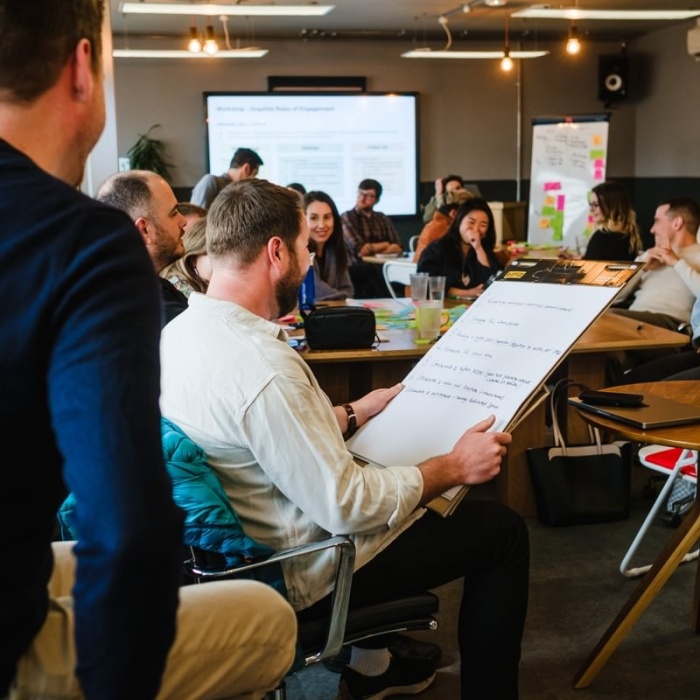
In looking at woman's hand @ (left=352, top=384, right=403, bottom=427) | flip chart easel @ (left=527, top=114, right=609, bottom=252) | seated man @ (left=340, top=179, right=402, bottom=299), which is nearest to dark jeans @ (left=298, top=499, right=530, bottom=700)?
woman's hand @ (left=352, top=384, right=403, bottom=427)

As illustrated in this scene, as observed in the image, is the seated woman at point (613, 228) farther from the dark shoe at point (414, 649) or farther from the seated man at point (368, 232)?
the dark shoe at point (414, 649)

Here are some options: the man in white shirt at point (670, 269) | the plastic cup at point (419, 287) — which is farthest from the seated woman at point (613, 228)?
the plastic cup at point (419, 287)

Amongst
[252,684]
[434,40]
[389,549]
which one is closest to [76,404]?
[252,684]

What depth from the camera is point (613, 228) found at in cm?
618

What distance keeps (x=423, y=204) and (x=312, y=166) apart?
1.47 metres

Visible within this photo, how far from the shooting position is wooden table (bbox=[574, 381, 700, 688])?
2.16 meters

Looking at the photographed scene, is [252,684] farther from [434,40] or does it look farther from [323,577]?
[434,40]

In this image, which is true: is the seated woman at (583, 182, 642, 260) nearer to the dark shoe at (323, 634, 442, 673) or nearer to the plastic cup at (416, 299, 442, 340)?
the plastic cup at (416, 299, 442, 340)

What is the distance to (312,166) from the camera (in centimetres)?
1174

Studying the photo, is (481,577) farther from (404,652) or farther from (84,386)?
(84,386)

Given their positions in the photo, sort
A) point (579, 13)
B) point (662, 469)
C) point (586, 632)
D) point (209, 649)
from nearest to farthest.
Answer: point (209, 649), point (586, 632), point (662, 469), point (579, 13)

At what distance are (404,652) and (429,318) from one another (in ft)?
4.84

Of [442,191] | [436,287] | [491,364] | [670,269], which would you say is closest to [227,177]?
[442,191]

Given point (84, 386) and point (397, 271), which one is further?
point (397, 271)
